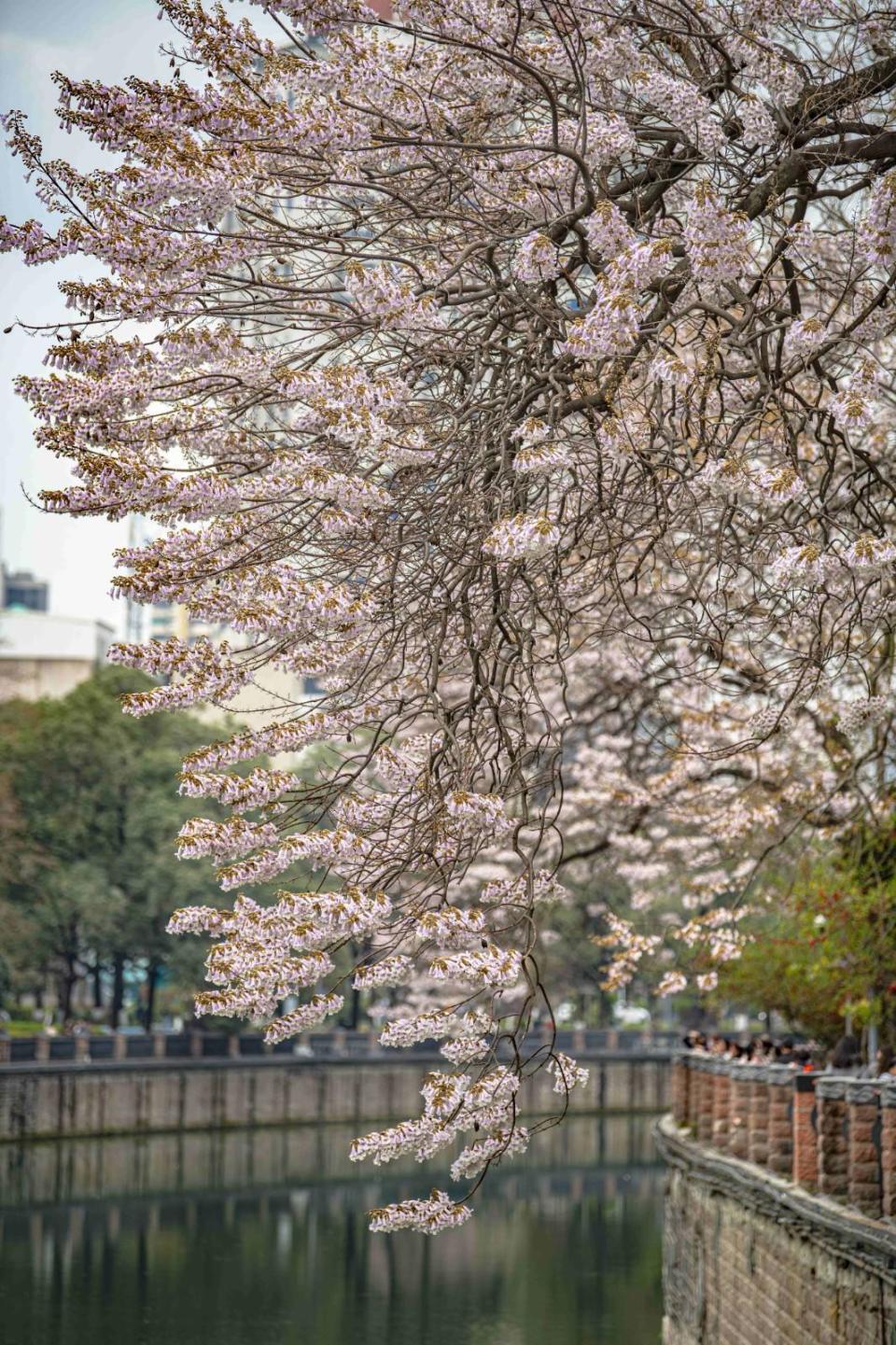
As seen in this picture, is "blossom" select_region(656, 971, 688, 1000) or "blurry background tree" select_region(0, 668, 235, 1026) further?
"blurry background tree" select_region(0, 668, 235, 1026)

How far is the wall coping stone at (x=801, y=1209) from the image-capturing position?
42.0 feet

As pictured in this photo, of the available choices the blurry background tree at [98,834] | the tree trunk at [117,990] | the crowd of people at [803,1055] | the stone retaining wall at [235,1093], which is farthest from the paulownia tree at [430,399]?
the tree trunk at [117,990]

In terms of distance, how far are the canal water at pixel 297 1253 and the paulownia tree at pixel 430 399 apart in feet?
60.4

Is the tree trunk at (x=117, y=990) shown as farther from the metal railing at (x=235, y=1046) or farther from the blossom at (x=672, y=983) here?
the blossom at (x=672, y=983)

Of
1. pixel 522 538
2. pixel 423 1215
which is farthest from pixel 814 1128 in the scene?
pixel 522 538

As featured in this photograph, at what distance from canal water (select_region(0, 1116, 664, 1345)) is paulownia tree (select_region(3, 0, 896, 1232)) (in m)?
18.4

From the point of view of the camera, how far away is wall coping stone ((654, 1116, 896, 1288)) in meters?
12.8

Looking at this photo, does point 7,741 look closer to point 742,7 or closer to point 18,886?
point 18,886

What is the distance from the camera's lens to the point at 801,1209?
15086 mm

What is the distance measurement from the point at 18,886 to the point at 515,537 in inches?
1647

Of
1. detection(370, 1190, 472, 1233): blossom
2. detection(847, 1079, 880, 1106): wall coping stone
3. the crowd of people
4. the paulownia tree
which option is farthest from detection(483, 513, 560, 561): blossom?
the crowd of people

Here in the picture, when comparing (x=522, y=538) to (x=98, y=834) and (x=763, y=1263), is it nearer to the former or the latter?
(x=763, y=1263)

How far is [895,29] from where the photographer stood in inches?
411

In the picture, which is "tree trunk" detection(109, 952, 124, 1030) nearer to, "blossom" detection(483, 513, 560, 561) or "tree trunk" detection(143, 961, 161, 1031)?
"tree trunk" detection(143, 961, 161, 1031)
